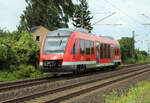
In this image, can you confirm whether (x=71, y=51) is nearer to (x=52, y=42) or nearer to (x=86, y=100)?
(x=52, y=42)

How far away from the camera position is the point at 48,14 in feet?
168

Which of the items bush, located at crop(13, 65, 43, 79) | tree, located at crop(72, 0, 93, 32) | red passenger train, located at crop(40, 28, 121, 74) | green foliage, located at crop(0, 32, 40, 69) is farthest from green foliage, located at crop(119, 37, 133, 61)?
bush, located at crop(13, 65, 43, 79)

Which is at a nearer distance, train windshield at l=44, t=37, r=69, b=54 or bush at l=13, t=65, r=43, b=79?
train windshield at l=44, t=37, r=69, b=54

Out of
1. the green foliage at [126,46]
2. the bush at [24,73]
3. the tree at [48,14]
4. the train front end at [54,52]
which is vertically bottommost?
the bush at [24,73]

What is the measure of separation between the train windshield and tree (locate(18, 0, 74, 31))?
35.6 m

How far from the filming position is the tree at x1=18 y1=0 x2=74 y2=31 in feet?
167

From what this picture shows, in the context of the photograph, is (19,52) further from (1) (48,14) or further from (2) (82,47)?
(1) (48,14)

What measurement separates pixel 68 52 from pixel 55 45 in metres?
1.10

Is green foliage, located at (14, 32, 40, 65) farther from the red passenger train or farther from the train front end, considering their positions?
the train front end

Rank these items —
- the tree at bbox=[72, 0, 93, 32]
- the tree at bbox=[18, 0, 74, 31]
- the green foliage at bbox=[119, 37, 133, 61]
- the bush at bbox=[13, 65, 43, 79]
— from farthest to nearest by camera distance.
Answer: the tree at bbox=[72, 0, 93, 32] → the tree at bbox=[18, 0, 74, 31] → the green foliage at bbox=[119, 37, 133, 61] → the bush at bbox=[13, 65, 43, 79]

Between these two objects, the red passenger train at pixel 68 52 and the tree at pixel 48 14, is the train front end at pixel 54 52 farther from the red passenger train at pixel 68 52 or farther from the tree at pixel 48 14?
the tree at pixel 48 14

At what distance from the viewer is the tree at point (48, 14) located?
51.0m

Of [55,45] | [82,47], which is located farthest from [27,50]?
[82,47]

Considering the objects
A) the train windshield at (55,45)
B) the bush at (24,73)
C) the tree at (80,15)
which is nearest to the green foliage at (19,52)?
the bush at (24,73)
